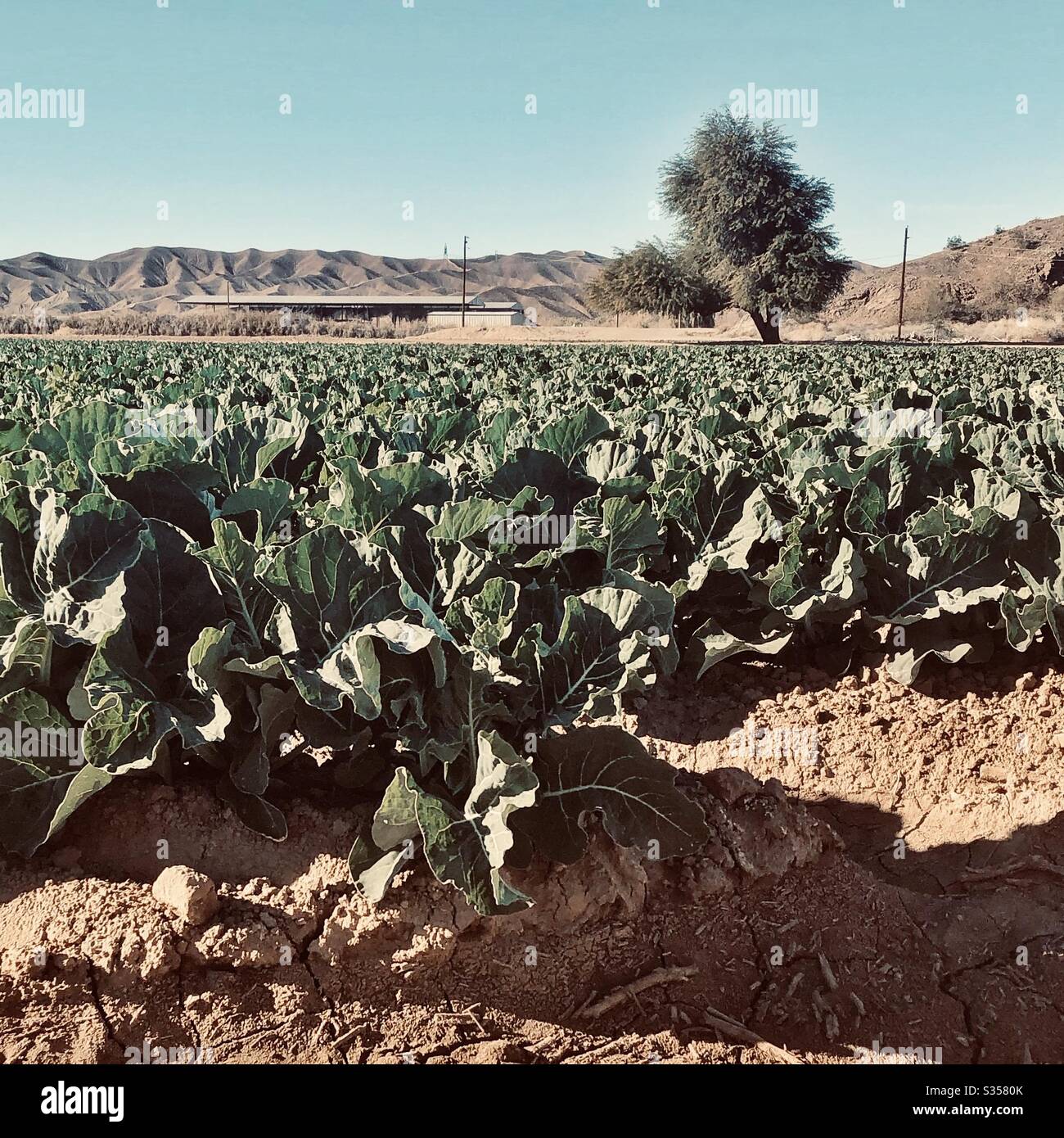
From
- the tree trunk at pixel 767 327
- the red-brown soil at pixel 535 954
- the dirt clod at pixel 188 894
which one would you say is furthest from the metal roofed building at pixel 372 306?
the dirt clod at pixel 188 894

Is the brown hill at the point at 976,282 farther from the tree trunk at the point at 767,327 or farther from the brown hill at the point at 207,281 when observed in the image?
the brown hill at the point at 207,281

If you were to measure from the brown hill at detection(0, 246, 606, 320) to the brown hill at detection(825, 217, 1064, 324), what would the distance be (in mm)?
64627

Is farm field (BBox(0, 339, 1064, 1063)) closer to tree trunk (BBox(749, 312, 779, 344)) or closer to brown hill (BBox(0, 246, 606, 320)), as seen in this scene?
tree trunk (BBox(749, 312, 779, 344))

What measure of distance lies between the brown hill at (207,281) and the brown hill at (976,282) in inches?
2544

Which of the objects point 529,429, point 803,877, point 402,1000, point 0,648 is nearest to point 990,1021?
point 803,877

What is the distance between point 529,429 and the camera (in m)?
6.01

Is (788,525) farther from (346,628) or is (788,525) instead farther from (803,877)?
(346,628)

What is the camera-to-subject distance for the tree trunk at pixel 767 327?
51688 mm

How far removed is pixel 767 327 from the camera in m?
52.5

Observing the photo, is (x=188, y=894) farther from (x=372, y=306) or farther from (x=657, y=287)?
(x=372, y=306)

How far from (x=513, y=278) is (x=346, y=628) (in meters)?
204

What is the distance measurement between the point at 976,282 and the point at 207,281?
14006cm

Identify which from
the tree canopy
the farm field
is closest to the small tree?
the tree canopy

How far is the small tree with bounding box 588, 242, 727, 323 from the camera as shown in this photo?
178ft
